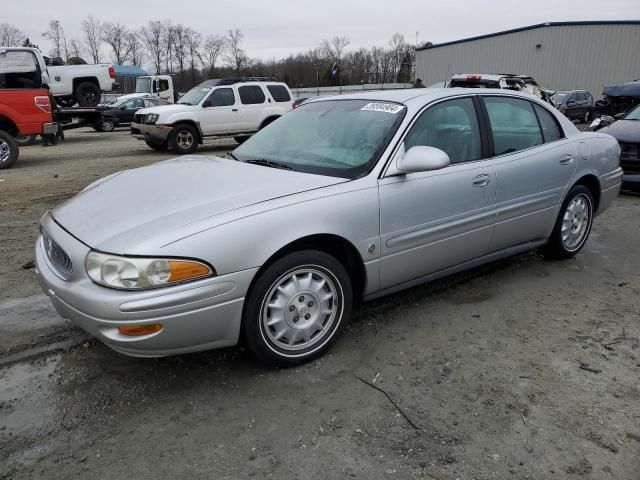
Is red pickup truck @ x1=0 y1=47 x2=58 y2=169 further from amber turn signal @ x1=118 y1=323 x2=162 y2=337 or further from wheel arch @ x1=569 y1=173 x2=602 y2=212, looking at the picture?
wheel arch @ x1=569 y1=173 x2=602 y2=212

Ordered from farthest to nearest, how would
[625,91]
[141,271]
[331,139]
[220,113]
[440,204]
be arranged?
[625,91], [220,113], [331,139], [440,204], [141,271]

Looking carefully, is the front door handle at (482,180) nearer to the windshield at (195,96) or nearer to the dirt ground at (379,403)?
the dirt ground at (379,403)

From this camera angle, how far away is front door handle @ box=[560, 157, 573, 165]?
170 inches

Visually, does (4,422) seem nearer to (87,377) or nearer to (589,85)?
(87,377)

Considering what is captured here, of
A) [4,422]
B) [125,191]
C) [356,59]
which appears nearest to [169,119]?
[125,191]

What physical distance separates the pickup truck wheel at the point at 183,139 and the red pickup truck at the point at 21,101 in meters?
2.65

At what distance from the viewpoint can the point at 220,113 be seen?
44.2ft

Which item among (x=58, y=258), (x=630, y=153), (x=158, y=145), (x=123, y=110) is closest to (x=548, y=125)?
(x=58, y=258)

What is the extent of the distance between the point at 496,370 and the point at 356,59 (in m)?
88.3

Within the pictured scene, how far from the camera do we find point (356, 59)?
281 feet

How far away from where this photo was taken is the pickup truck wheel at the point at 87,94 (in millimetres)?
19453

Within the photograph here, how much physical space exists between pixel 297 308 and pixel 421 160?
1168mm

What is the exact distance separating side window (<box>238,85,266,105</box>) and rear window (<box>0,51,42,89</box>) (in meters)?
4.84

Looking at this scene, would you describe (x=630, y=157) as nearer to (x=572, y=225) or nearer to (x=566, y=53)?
(x=572, y=225)
